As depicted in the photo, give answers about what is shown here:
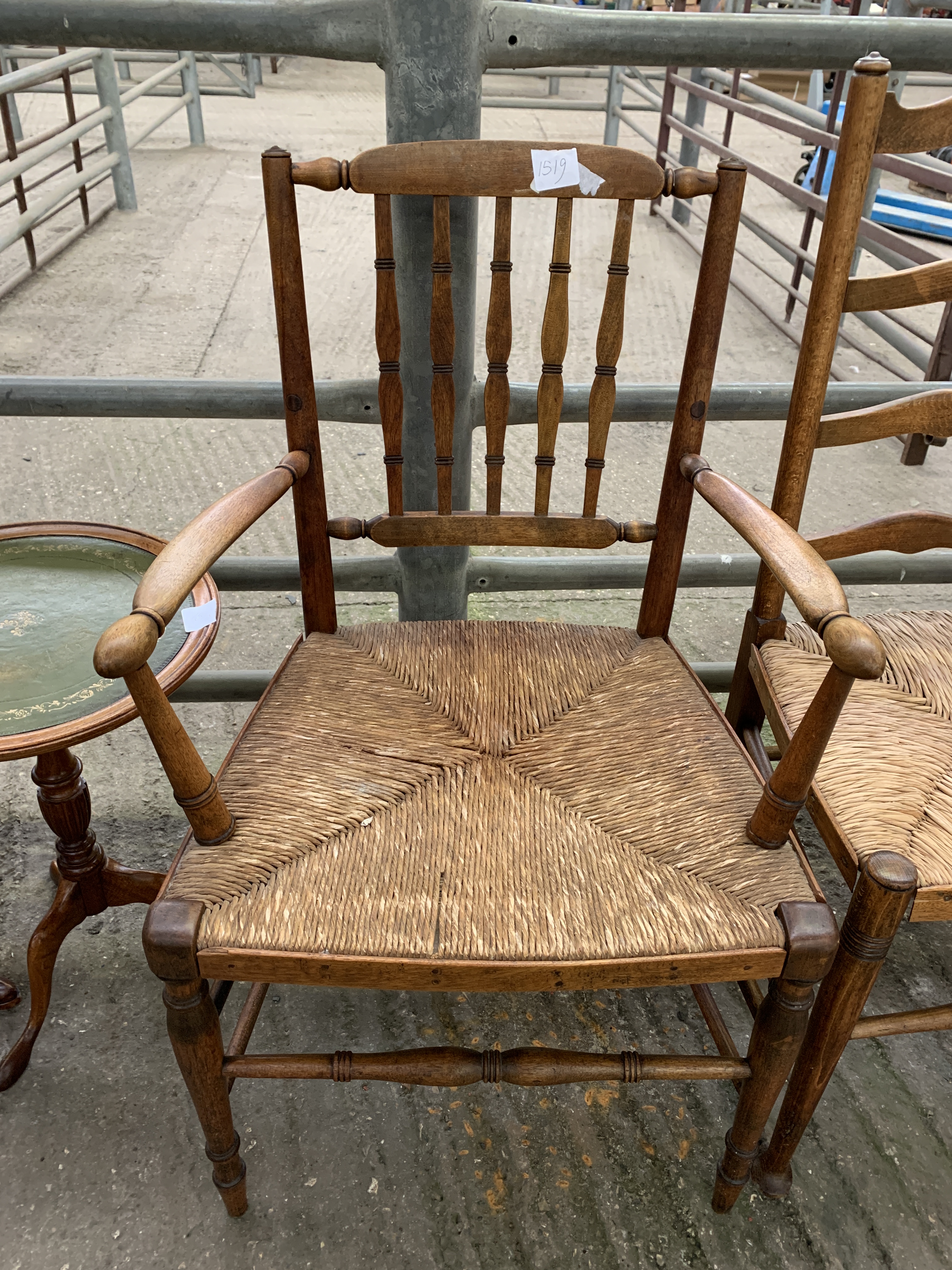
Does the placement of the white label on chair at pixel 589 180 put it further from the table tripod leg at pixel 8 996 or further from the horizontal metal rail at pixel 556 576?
the table tripod leg at pixel 8 996

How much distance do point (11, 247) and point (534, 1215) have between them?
4582mm

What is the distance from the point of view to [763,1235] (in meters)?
1.17

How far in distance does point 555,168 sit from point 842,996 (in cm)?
95

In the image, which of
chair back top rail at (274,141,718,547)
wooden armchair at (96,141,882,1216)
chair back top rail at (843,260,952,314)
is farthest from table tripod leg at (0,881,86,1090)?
chair back top rail at (843,260,952,314)

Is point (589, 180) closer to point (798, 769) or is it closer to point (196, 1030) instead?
point (798, 769)

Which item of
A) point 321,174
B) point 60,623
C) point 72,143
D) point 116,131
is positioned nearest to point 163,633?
point 60,623

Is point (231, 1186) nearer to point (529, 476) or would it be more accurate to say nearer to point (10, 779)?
point (10, 779)

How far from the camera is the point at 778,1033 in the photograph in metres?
0.99

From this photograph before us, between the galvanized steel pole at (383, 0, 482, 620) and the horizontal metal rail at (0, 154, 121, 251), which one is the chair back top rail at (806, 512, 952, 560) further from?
the horizontal metal rail at (0, 154, 121, 251)

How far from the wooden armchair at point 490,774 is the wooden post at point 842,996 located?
59 mm

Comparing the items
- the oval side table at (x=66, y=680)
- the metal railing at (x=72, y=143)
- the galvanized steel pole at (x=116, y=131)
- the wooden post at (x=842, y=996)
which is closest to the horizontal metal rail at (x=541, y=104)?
the metal railing at (x=72, y=143)

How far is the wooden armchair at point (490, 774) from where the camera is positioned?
0.91 metres

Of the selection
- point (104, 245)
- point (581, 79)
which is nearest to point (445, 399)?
point (104, 245)

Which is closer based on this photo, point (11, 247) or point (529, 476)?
point (529, 476)
